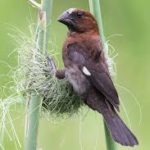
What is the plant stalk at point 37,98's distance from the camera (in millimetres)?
3307

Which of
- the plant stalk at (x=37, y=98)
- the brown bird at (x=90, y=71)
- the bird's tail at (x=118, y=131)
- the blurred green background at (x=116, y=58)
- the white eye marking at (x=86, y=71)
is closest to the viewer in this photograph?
the plant stalk at (x=37, y=98)

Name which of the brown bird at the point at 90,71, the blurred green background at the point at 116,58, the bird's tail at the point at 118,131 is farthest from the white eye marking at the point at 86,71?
the blurred green background at the point at 116,58

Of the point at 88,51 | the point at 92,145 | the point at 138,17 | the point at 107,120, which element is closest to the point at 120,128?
the point at 107,120

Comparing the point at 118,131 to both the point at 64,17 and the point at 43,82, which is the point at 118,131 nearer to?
the point at 43,82

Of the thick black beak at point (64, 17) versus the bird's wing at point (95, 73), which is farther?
the thick black beak at point (64, 17)

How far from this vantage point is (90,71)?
3814 mm

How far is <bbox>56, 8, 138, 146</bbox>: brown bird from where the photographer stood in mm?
3691

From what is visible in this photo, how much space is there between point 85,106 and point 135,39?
2.27m

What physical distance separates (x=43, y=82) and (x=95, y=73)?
8.2 inches

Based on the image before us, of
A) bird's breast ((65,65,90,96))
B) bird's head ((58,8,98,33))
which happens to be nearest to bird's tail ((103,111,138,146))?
bird's breast ((65,65,90,96))

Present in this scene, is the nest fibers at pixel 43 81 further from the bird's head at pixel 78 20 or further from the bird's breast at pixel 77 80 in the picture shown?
the bird's head at pixel 78 20

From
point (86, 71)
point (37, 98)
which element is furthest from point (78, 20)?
point (37, 98)

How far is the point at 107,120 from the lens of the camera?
3686 millimetres

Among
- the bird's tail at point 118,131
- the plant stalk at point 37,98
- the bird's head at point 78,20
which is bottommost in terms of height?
the bird's tail at point 118,131
